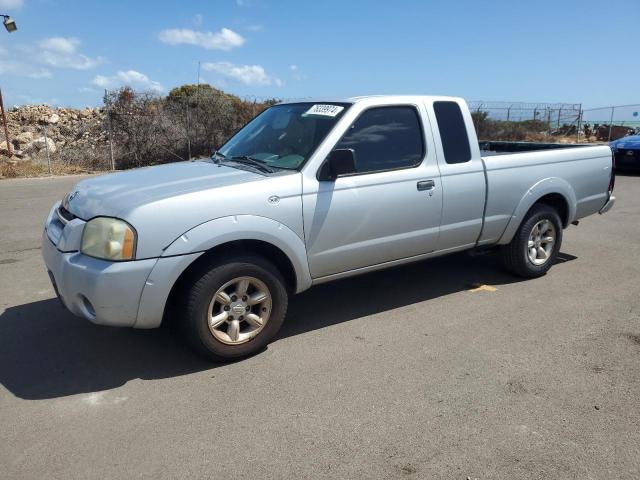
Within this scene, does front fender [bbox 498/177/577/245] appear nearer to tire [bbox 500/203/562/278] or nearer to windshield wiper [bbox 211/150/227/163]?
tire [bbox 500/203/562/278]

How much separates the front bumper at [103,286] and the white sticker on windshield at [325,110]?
6.21 feet

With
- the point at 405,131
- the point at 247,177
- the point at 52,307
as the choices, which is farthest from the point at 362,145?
the point at 52,307

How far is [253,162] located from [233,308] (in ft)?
4.26

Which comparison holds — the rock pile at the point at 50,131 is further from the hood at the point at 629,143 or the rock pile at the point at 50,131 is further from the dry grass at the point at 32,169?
the hood at the point at 629,143

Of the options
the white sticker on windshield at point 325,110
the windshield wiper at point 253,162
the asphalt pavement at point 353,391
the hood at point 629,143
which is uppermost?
the white sticker on windshield at point 325,110

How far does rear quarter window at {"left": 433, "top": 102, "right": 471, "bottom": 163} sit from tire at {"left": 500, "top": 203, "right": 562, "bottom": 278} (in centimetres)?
114

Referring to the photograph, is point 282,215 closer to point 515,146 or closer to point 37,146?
point 515,146

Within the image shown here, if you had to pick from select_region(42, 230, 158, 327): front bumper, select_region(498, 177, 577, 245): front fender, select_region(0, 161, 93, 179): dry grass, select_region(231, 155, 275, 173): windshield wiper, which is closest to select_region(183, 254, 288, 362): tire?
select_region(42, 230, 158, 327): front bumper

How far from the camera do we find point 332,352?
405cm

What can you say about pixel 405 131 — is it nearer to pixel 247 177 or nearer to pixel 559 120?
pixel 247 177

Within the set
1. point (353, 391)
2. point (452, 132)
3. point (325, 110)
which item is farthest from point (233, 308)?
point (452, 132)

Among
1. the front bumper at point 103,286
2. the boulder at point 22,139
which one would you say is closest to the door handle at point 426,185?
the front bumper at point 103,286

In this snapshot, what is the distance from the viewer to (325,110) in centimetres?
452

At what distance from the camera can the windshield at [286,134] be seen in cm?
428
